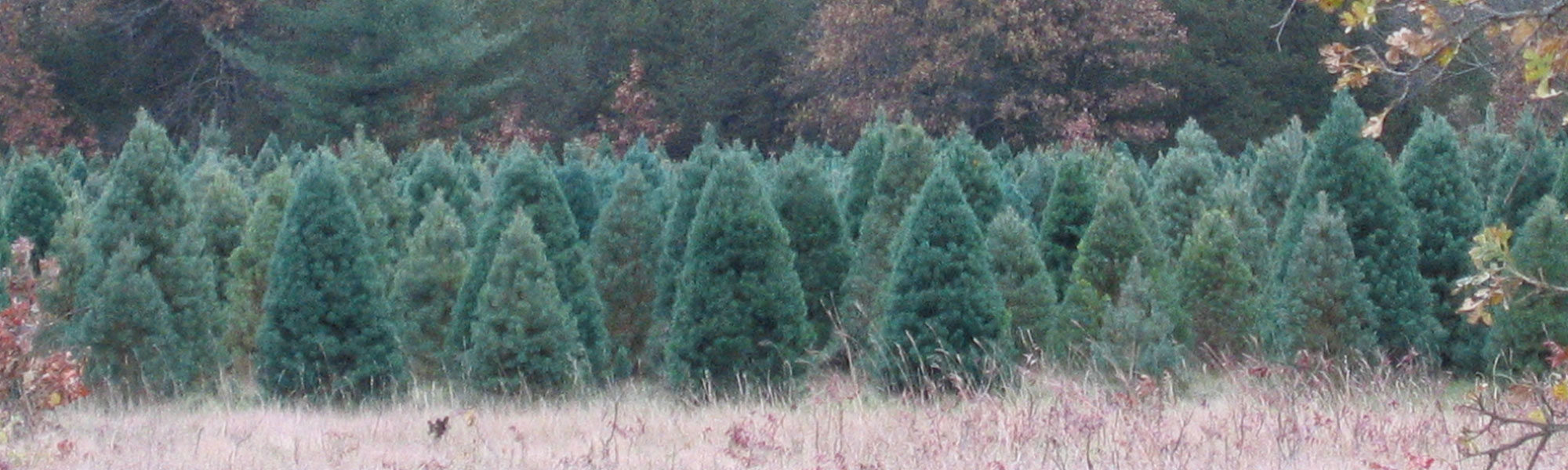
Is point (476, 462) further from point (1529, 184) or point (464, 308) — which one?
point (1529, 184)

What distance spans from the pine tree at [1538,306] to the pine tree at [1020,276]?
97.6 inches

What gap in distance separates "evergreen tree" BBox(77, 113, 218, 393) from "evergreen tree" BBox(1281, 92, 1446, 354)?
6.48m

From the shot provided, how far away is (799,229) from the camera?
10922 mm

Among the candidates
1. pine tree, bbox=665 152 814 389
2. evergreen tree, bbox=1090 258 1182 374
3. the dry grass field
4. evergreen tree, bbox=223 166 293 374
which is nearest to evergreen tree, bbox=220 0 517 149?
evergreen tree, bbox=223 166 293 374

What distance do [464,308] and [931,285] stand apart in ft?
9.11

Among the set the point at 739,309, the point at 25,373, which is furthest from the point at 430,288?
the point at 25,373

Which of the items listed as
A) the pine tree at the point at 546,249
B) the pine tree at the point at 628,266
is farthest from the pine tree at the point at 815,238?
the pine tree at the point at 546,249

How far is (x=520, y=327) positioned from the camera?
9055 mm

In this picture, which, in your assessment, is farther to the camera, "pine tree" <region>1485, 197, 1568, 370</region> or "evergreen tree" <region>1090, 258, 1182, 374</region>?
"pine tree" <region>1485, 197, 1568, 370</region>

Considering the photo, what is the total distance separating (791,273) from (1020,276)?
1420 mm

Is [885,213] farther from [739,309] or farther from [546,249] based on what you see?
[739,309]

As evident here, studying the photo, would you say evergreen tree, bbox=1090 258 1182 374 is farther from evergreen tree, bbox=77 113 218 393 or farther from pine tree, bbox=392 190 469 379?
evergreen tree, bbox=77 113 218 393

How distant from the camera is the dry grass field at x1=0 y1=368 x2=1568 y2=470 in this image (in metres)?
7.07

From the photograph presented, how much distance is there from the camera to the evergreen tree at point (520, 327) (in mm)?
9078
